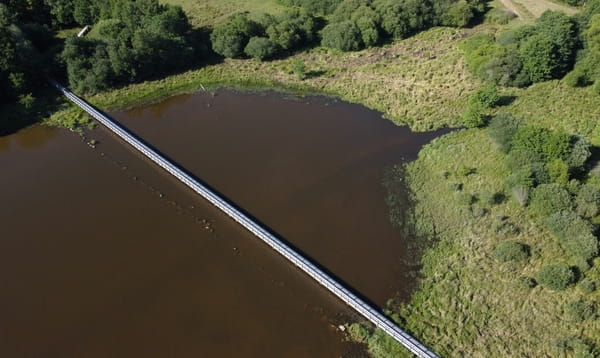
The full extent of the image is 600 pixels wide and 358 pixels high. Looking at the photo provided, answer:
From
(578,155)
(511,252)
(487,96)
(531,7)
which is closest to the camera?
(511,252)

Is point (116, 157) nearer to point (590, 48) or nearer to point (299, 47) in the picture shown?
point (299, 47)

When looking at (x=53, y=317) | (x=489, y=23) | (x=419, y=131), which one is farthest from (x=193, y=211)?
(x=489, y=23)

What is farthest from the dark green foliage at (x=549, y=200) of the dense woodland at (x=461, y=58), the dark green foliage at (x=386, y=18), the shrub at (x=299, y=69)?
the dark green foliage at (x=386, y=18)

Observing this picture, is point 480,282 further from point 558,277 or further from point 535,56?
point 535,56

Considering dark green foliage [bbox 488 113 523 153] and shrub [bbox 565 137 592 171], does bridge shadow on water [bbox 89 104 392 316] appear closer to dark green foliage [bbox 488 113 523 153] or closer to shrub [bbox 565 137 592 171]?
dark green foliage [bbox 488 113 523 153]

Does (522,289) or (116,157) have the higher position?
(116,157)

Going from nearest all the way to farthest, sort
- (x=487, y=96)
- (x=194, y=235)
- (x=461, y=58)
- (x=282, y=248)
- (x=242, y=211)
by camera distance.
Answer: (x=282, y=248)
(x=194, y=235)
(x=242, y=211)
(x=487, y=96)
(x=461, y=58)

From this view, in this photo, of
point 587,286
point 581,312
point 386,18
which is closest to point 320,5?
point 386,18
